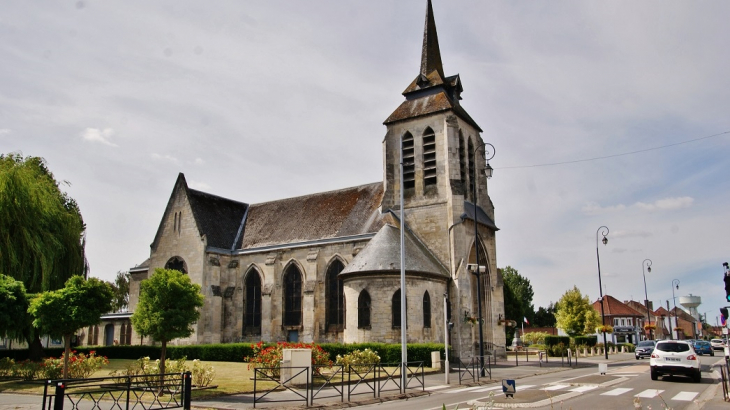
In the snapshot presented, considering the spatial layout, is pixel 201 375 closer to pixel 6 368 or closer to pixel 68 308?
pixel 68 308

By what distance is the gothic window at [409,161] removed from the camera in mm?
33875

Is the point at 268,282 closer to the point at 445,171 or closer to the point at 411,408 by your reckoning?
the point at 445,171

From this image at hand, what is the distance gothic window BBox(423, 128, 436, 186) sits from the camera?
33.3 m

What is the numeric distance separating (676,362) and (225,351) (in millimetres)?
20882

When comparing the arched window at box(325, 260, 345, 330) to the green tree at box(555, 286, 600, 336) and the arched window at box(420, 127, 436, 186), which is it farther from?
the green tree at box(555, 286, 600, 336)

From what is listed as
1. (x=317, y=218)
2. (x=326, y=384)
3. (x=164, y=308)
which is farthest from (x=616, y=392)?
(x=317, y=218)

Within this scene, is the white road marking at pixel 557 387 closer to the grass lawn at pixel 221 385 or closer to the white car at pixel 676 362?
the white car at pixel 676 362

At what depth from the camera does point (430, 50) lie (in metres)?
36.9

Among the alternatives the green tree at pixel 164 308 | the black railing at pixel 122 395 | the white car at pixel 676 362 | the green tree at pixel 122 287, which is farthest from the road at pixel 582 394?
the green tree at pixel 122 287

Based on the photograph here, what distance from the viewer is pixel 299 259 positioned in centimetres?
3422

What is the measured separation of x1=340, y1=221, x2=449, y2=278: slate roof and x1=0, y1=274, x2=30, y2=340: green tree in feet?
Answer: 44.8

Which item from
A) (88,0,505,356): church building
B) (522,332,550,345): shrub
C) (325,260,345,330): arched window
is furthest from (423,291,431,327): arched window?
(522,332,550,345): shrub

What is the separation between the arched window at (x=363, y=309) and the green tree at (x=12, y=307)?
45.4ft

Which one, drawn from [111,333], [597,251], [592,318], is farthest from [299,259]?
[592,318]
